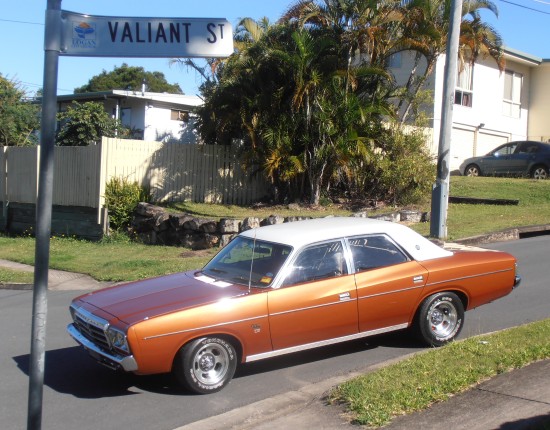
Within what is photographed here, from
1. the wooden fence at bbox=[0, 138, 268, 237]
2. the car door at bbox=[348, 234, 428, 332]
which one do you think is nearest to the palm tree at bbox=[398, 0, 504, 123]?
the wooden fence at bbox=[0, 138, 268, 237]

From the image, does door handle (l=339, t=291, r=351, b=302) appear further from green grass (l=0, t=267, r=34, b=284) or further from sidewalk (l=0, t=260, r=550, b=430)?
green grass (l=0, t=267, r=34, b=284)

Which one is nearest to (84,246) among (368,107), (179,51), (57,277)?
(57,277)

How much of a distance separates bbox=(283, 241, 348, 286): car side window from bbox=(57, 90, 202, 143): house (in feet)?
72.0

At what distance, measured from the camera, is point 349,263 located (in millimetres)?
7355

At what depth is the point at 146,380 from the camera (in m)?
7.01

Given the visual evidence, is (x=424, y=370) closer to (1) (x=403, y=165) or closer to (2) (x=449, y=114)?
(2) (x=449, y=114)

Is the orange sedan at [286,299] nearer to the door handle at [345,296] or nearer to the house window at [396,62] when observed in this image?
the door handle at [345,296]

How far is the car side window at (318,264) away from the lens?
7062 mm

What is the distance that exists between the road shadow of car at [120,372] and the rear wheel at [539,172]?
17.9 metres

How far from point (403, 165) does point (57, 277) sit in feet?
30.7

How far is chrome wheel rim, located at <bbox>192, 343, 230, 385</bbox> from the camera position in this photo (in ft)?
21.1

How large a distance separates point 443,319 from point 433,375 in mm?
1798

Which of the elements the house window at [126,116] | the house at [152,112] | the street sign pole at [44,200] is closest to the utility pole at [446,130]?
the street sign pole at [44,200]

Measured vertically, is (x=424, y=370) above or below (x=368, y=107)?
below
